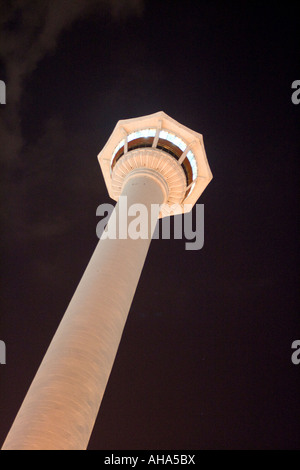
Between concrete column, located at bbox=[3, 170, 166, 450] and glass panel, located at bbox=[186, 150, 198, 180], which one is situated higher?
glass panel, located at bbox=[186, 150, 198, 180]

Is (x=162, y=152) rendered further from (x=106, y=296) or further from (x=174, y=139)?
(x=106, y=296)

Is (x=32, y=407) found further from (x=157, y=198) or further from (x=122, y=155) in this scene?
(x=122, y=155)

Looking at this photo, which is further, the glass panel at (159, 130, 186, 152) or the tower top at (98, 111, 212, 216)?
the glass panel at (159, 130, 186, 152)

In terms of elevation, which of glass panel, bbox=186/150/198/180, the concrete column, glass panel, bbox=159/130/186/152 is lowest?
the concrete column

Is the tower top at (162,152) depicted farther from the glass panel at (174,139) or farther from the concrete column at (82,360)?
the concrete column at (82,360)

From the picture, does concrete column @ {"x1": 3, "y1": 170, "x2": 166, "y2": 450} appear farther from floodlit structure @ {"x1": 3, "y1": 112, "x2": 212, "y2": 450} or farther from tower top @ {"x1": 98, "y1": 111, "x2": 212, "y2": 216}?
tower top @ {"x1": 98, "y1": 111, "x2": 212, "y2": 216}

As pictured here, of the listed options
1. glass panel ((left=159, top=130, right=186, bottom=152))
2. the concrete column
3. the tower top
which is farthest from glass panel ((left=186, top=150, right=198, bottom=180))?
the concrete column

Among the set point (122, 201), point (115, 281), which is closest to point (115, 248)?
point (115, 281)
